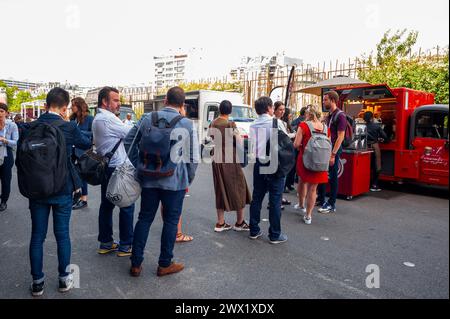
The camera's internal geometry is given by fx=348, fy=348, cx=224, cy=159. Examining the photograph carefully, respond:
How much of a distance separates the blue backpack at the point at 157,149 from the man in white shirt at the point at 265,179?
4.78 feet

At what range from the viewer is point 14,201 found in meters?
6.59

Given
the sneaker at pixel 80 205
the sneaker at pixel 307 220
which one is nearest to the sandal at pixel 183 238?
the sneaker at pixel 307 220

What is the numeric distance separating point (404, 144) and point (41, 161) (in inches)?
285

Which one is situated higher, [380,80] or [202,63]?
[202,63]

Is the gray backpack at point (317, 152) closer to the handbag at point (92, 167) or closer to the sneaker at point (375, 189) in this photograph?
the handbag at point (92, 167)

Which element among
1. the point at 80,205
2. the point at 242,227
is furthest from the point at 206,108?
the point at 242,227

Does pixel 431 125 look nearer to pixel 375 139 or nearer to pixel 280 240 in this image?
pixel 375 139

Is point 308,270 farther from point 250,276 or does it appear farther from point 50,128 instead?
point 50,128

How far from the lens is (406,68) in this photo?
457 inches

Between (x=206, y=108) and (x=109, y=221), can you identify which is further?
(x=206, y=108)

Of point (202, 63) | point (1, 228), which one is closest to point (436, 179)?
point (1, 228)

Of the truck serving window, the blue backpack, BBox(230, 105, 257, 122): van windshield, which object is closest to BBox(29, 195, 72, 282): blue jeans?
the blue backpack

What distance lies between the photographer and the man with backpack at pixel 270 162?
427cm
